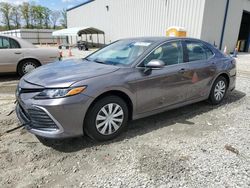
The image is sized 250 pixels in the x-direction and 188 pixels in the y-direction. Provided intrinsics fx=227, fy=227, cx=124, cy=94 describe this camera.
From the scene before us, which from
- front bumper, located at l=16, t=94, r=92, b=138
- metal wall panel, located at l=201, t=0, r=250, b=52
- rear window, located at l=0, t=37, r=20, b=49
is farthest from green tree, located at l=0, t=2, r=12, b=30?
front bumper, located at l=16, t=94, r=92, b=138

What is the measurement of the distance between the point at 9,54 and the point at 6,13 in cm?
5890

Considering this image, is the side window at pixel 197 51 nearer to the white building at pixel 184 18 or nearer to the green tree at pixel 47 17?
the white building at pixel 184 18

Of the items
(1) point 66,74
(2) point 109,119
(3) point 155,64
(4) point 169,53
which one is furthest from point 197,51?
(1) point 66,74

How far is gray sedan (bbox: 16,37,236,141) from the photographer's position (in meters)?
2.95

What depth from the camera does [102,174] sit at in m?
2.69

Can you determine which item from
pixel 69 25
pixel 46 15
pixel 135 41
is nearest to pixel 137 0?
pixel 135 41

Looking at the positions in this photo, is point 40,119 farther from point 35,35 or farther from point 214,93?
point 35,35

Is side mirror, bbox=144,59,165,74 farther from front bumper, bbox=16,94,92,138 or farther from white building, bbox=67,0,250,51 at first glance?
white building, bbox=67,0,250,51

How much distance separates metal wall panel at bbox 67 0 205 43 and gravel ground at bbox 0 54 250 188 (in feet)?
40.0

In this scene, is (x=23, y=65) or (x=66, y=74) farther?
(x=23, y=65)

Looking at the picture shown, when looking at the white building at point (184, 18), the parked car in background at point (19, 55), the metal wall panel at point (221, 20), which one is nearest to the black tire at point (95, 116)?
the parked car in background at point (19, 55)

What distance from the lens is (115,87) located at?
3264 mm

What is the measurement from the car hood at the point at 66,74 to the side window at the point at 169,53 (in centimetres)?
81

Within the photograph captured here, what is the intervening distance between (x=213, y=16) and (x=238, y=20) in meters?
4.13
